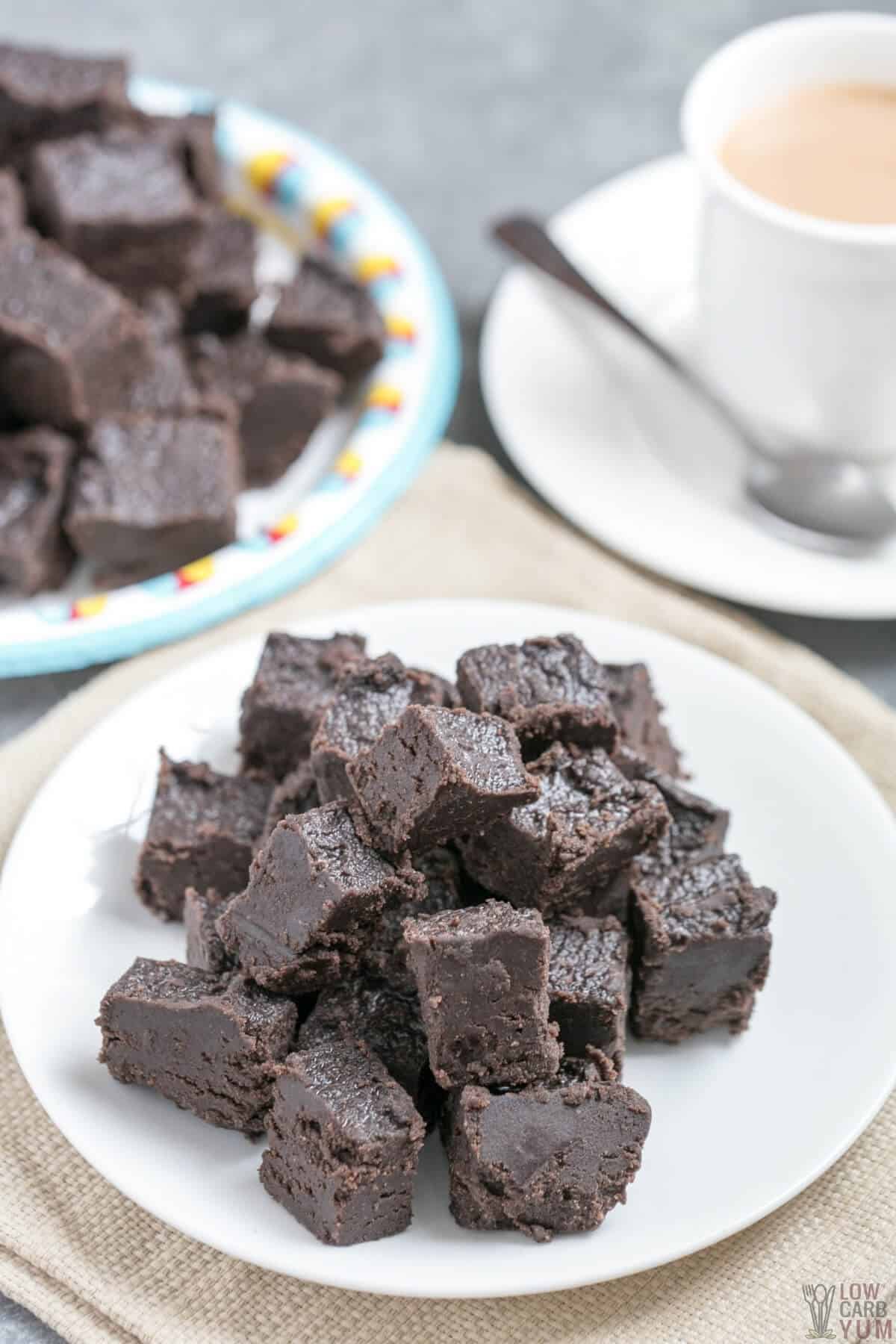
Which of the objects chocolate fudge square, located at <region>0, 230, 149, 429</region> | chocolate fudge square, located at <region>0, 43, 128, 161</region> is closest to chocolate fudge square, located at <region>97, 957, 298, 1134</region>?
chocolate fudge square, located at <region>0, 230, 149, 429</region>

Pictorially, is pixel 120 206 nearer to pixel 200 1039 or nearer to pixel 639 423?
pixel 639 423

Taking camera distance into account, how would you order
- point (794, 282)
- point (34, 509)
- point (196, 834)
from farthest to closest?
point (34, 509) → point (794, 282) → point (196, 834)

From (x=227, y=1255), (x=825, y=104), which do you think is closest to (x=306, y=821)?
(x=227, y=1255)

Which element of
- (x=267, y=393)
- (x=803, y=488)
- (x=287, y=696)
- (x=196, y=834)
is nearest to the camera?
(x=196, y=834)

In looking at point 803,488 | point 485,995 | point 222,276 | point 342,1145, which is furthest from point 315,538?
point 342,1145

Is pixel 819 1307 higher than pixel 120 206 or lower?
lower

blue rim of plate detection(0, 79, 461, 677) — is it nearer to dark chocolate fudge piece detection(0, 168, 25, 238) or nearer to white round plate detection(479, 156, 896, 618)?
white round plate detection(479, 156, 896, 618)
